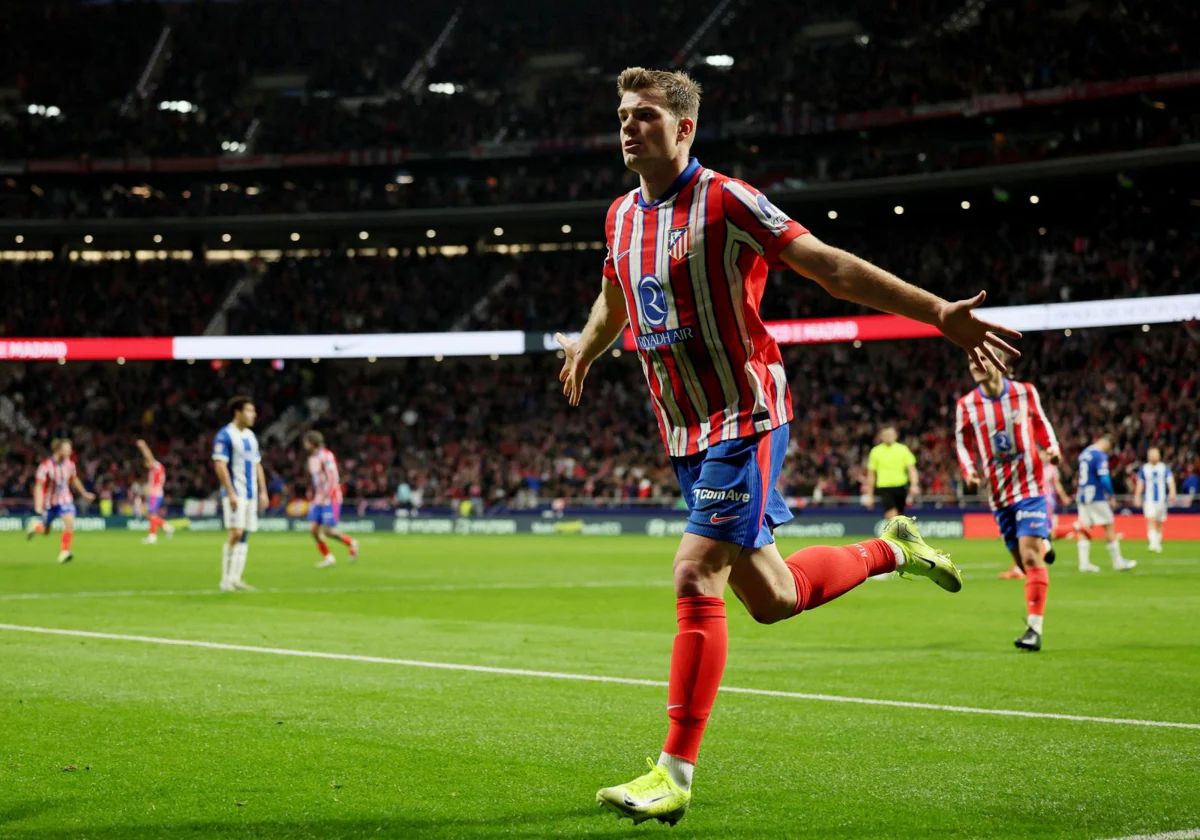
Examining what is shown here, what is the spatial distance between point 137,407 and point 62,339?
4225mm

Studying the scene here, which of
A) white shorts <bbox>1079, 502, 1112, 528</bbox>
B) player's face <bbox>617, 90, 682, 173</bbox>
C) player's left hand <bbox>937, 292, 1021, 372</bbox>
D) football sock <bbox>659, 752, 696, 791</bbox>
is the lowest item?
football sock <bbox>659, 752, 696, 791</bbox>

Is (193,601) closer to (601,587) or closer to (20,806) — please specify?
(601,587)

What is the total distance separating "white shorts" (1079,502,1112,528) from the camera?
23266mm

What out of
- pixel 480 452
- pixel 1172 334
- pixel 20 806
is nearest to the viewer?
pixel 20 806

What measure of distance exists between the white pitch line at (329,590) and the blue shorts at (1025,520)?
762cm

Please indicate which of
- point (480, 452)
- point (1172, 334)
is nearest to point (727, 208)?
point (1172, 334)

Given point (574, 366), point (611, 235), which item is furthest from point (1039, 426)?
point (611, 235)

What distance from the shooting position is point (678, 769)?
4727mm

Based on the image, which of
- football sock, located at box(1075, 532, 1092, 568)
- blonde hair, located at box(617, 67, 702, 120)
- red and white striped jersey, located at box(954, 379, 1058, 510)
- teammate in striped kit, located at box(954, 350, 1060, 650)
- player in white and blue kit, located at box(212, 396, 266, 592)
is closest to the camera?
blonde hair, located at box(617, 67, 702, 120)

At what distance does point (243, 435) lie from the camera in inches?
709

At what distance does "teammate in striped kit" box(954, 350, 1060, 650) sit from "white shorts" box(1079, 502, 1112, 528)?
1192cm

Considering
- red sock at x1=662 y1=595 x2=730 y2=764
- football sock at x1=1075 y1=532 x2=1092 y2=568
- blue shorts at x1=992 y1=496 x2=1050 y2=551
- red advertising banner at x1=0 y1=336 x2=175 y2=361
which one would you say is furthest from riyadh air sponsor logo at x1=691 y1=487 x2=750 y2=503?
red advertising banner at x1=0 y1=336 x2=175 y2=361

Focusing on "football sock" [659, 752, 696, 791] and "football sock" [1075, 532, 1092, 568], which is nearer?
"football sock" [659, 752, 696, 791]

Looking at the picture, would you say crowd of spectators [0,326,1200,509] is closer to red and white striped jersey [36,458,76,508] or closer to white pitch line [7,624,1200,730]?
red and white striped jersey [36,458,76,508]
